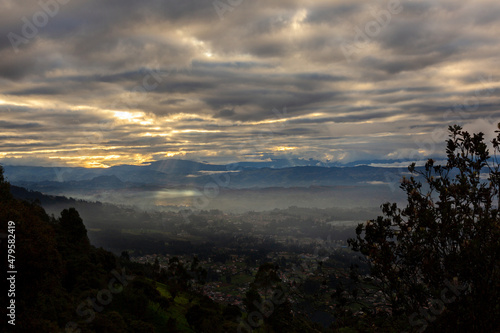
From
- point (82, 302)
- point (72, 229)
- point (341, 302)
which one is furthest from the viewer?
point (72, 229)

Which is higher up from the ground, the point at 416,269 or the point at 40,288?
the point at 416,269

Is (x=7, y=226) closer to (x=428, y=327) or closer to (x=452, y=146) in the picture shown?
(x=428, y=327)

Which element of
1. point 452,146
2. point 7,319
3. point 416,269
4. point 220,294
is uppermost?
point 452,146

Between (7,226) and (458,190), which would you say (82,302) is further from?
(458,190)

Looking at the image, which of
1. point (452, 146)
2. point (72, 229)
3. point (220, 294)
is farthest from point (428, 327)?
point (220, 294)

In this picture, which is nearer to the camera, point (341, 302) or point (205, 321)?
point (341, 302)

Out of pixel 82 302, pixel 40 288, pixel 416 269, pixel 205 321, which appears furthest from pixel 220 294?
pixel 416 269

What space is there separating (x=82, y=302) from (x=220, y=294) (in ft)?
320

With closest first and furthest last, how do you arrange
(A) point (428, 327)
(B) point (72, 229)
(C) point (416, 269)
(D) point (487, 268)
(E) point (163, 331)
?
1. (D) point (487, 268)
2. (A) point (428, 327)
3. (C) point (416, 269)
4. (E) point (163, 331)
5. (B) point (72, 229)

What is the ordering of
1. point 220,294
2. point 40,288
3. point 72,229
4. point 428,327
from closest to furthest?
1. point 428,327
2. point 40,288
3. point 72,229
4. point 220,294

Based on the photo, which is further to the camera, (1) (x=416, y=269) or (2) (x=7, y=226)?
(2) (x=7, y=226)

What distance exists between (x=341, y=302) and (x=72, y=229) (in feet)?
216

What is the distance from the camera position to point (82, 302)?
34.8 meters

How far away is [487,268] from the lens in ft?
33.3
